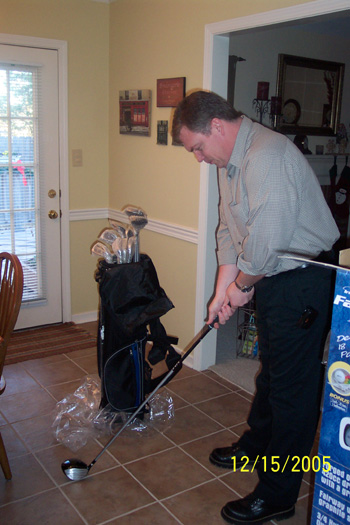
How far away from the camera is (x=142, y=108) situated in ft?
12.1

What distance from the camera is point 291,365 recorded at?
192 centimetres

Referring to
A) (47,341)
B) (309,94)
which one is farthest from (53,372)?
(309,94)

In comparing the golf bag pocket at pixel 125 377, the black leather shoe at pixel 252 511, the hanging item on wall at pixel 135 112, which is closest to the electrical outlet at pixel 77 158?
the hanging item on wall at pixel 135 112

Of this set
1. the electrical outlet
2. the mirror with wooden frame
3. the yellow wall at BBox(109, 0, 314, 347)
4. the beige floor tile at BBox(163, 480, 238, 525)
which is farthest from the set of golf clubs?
the mirror with wooden frame

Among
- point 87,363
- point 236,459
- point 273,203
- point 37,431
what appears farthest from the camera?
point 87,363

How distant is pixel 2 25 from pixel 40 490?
292 cm

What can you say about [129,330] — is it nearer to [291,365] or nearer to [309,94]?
[291,365]

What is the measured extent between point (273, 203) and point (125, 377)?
1278mm

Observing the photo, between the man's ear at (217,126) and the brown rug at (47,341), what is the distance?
2229 millimetres

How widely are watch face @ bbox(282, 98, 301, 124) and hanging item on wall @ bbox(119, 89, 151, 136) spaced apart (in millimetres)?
1512

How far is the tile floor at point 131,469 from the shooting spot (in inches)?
82.7

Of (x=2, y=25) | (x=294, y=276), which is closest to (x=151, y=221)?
(x=2, y=25)

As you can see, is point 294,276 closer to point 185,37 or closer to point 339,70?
point 185,37

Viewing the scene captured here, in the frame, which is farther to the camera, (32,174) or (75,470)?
(32,174)
